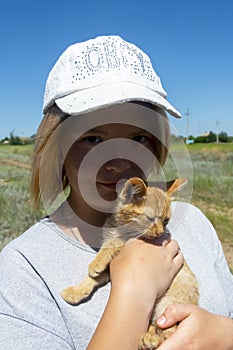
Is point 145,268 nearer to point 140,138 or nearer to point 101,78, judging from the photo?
point 140,138

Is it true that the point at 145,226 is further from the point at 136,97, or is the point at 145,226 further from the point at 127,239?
the point at 136,97

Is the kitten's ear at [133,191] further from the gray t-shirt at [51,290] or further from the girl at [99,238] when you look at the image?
the gray t-shirt at [51,290]

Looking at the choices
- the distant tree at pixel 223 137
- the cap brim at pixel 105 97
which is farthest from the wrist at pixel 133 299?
the distant tree at pixel 223 137

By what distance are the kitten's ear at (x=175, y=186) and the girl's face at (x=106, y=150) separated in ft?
0.62

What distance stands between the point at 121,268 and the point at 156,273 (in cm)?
15

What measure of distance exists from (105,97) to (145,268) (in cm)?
72

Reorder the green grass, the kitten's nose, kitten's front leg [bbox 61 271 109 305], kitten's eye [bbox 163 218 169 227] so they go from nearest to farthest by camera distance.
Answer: kitten's front leg [bbox 61 271 109 305]
the kitten's nose
kitten's eye [bbox 163 218 169 227]
the green grass

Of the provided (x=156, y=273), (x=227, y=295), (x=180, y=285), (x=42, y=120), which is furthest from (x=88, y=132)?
(x=227, y=295)

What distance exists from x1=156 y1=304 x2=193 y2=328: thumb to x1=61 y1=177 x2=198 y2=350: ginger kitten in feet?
0.15

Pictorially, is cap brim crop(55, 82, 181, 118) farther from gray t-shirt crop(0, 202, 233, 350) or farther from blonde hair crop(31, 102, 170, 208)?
gray t-shirt crop(0, 202, 233, 350)

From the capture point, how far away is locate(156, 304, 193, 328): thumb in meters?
1.63

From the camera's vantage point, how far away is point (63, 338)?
1.60 meters

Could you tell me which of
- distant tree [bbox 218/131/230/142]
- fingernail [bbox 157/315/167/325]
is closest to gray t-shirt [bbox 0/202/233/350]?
fingernail [bbox 157/315/167/325]

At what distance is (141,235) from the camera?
76.5 inches
